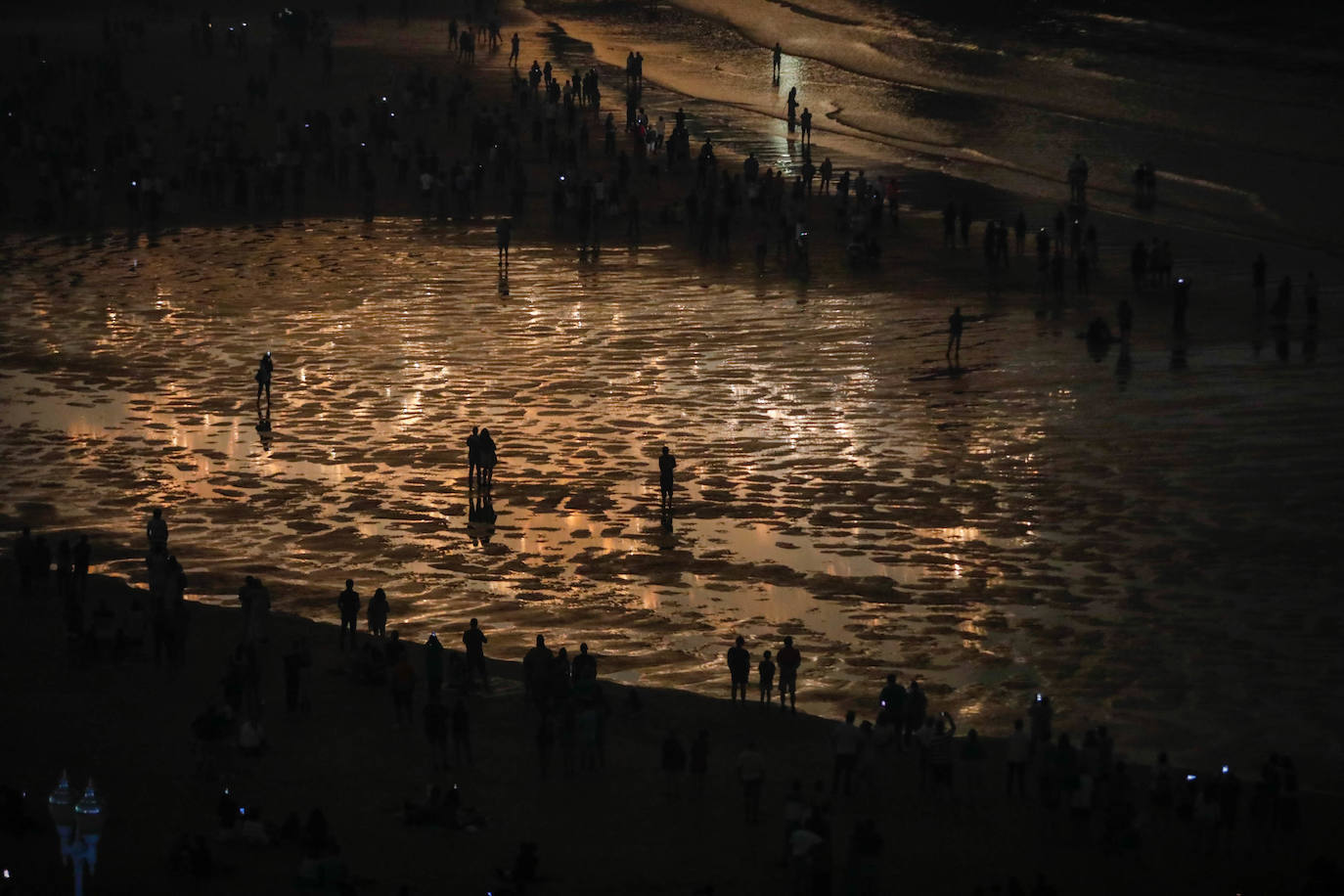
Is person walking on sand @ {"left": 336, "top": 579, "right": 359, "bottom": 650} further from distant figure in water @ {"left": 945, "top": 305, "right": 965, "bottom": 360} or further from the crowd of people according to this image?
distant figure in water @ {"left": 945, "top": 305, "right": 965, "bottom": 360}

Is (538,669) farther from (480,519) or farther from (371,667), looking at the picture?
(480,519)

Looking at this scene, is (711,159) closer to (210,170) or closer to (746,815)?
(210,170)

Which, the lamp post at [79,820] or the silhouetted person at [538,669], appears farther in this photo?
the silhouetted person at [538,669]

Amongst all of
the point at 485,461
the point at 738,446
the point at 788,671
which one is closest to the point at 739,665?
the point at 788,671

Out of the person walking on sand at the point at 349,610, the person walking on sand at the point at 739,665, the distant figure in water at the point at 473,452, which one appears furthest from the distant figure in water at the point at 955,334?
the person walking on sand at the point at 349,610

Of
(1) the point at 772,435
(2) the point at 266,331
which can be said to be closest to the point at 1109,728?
(1) the point at 772,435

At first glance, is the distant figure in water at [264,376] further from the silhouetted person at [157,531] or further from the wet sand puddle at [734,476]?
the silhouetted person at [157,531]
